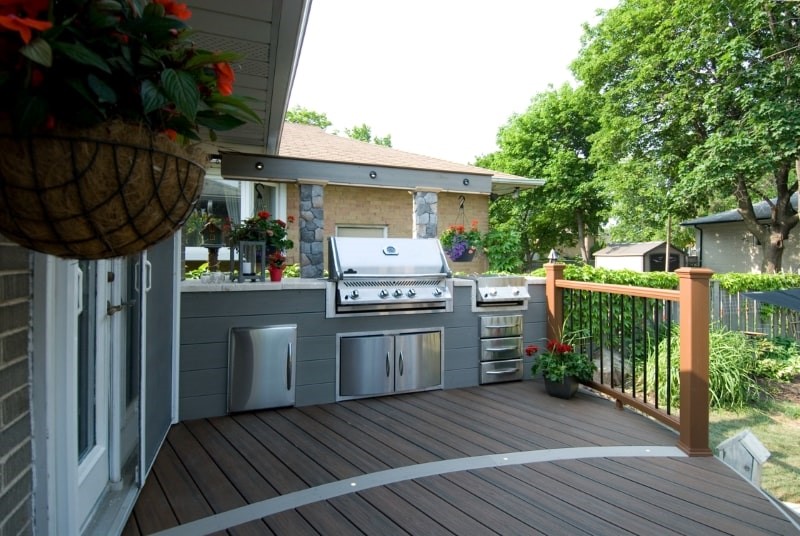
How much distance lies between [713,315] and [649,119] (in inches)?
289

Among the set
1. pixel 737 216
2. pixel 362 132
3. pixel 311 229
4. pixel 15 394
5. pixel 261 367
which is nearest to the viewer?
pixel 15 394

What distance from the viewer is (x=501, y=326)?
402 cm

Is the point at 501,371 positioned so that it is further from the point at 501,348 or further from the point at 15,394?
the point at 15,394

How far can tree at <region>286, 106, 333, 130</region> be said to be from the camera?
66.0 feet

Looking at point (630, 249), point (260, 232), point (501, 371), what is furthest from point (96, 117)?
point (630, 249)

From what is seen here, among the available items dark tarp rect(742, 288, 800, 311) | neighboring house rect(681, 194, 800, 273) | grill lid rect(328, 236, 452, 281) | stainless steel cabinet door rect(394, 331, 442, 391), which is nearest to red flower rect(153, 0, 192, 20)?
dark tarp rect(742, 288, 800, 311)

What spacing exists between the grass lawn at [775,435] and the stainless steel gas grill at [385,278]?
2239 mm

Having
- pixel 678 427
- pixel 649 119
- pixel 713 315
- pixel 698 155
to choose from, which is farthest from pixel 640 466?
pixel 649 119

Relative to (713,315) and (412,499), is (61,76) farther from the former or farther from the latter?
(713,315)

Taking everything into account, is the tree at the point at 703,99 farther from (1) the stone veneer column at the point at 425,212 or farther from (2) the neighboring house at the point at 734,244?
(1) the stone veneer column at the point at 425,212

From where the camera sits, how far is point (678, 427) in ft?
8.91

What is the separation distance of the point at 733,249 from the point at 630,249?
8394 millimetres

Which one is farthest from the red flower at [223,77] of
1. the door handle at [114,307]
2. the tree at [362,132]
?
the tree at [362,132]

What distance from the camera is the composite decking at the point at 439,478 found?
188 cm
